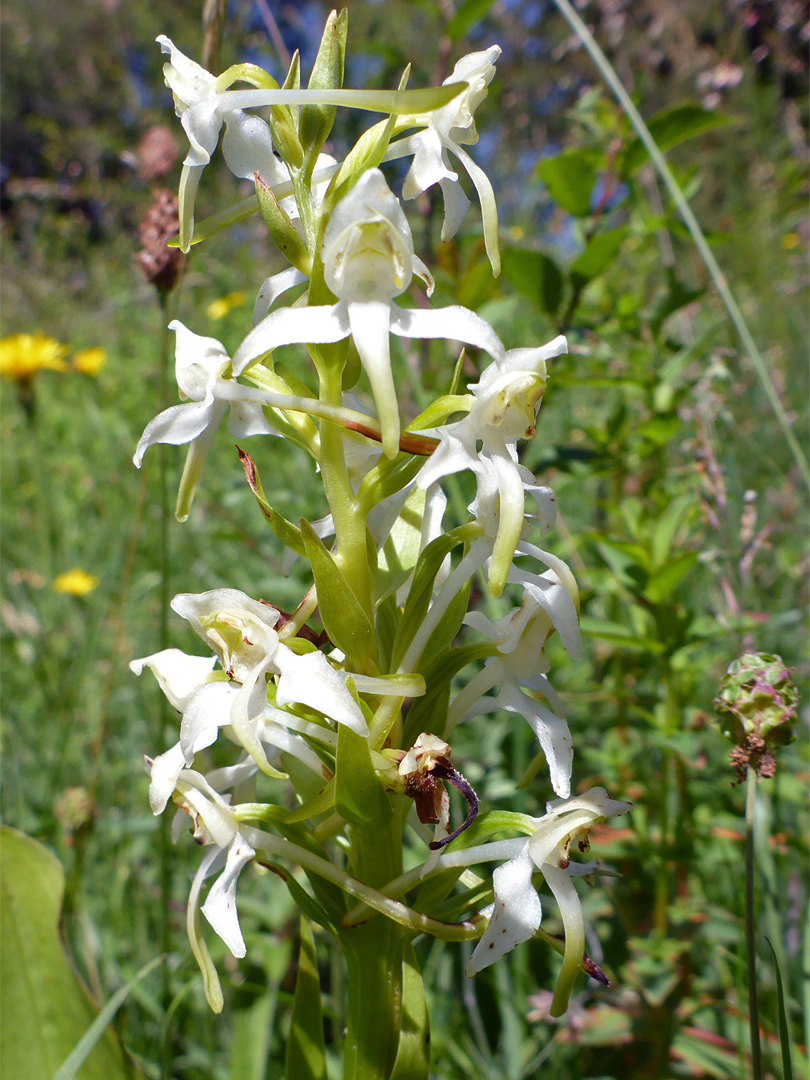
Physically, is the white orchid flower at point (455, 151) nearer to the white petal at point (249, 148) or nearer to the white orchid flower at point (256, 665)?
the white petal at point (249, 148)

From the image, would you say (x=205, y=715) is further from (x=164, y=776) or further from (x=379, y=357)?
(x=379, y=357)

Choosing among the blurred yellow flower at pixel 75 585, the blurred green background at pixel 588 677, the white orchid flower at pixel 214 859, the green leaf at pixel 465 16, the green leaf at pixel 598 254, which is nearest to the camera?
the white orchid flower at pixel 214 859

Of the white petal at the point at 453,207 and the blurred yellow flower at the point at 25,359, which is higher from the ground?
the blurred yellow flower at the point at 25,359

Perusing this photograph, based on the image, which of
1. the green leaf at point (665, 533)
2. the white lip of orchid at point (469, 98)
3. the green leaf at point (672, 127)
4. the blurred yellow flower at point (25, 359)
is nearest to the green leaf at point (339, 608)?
the white lip of orchid at point (469, 98)

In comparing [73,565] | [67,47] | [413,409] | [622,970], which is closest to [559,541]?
[413,409]

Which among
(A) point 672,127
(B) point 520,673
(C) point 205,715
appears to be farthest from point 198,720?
(A) point 672,127

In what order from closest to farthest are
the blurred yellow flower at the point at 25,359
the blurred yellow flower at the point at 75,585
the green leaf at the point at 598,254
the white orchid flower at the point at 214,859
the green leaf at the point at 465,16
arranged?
the white orchid flower at the point at 214,859
the green leaf at the point at 598,254
the green leaf at the point at 465,16
the blurred yellow flower at the point at 75,585
the blurred yellow flower at the point at 25,359

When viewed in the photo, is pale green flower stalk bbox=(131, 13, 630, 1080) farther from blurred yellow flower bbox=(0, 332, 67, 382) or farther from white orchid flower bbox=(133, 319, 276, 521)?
blurred yellow flower bbox=(0, 332, 67, 382)
